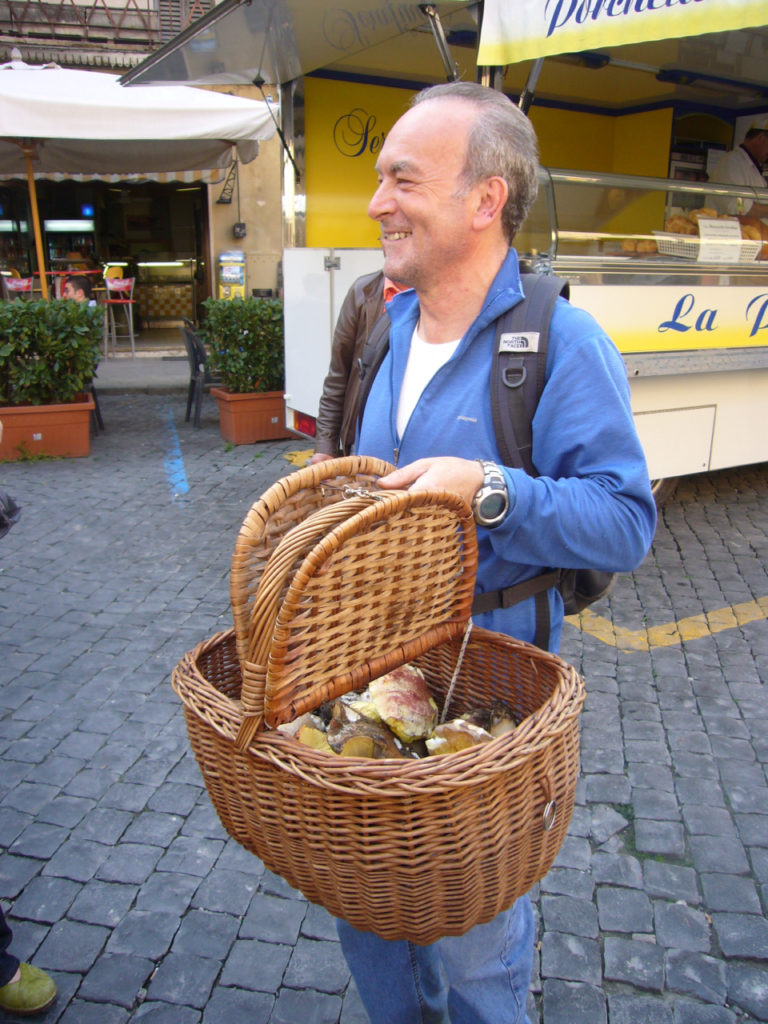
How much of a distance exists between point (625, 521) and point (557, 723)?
410 millimetres

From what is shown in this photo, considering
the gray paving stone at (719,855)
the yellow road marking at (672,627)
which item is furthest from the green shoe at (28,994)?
the yellow road marking at (672,627)

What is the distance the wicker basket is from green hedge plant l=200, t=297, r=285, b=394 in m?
6.37

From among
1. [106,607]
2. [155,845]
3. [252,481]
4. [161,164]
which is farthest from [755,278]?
[161,164]

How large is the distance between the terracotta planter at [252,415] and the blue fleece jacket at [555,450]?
6056mm

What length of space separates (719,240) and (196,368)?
5.12 meters

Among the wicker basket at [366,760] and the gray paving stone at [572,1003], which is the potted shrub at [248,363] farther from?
the wicker basket at [366,760]

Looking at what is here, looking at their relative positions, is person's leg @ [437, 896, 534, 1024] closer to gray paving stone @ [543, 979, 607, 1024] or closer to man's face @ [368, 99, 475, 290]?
gray paving stone @ [543, 979, 607, 1024]

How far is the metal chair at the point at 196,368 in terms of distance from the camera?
26.2 feet

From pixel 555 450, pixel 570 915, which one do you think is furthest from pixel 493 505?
pixel 570 915

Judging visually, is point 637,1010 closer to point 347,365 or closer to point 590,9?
point 347,365

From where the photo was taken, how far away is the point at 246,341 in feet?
24.6

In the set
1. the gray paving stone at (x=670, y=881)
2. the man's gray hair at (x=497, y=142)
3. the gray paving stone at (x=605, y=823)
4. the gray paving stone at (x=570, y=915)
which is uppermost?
the man's gray hair at (x=497, y=142)

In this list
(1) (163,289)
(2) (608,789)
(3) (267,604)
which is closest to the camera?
(3) (267,604)

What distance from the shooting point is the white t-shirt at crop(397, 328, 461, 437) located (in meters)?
1.74
